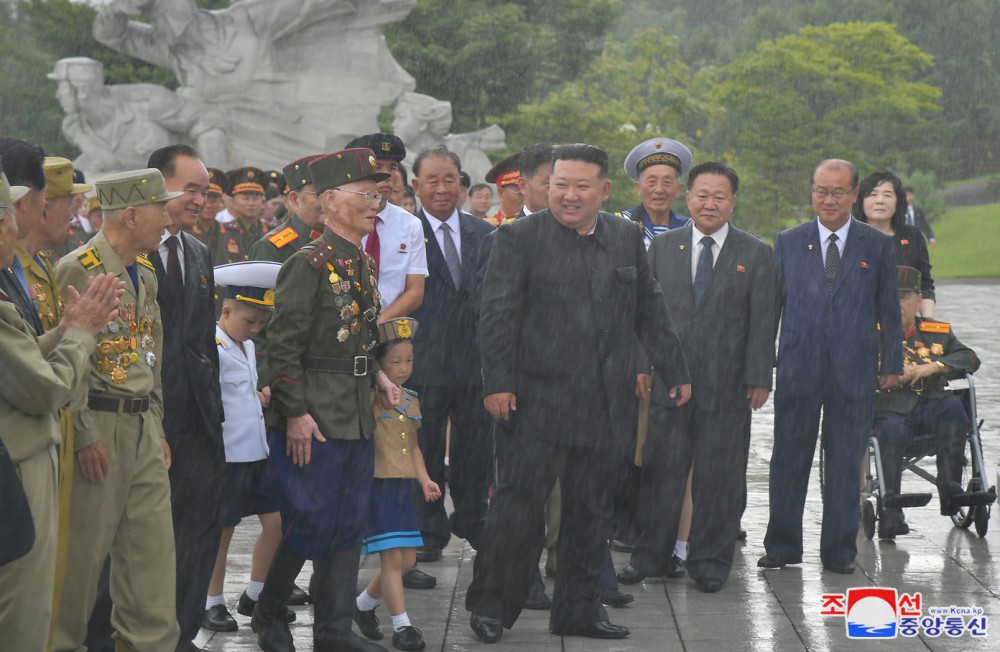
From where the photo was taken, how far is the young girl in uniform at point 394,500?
19.9 ft

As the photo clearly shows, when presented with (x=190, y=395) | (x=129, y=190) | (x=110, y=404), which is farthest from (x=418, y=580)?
(x=129, y=190)

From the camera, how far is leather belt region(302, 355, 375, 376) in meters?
5.68

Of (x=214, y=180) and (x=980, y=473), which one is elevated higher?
(x=214, y=180)

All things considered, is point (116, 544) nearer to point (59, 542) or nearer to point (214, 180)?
point (59, 542)

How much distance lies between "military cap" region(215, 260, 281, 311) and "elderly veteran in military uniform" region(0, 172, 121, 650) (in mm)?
1676

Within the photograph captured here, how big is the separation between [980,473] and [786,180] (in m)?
38.6

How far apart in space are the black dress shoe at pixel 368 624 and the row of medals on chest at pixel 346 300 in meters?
1.36

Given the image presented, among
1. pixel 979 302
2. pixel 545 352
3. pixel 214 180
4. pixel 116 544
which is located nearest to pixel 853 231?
pixel 545 352

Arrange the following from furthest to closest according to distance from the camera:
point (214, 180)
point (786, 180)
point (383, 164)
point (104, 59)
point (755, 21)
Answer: point (755, 21) < point (786, 180) < point (104, 59) < point (214, 180) < point (383, 164)

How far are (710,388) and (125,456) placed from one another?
343cm

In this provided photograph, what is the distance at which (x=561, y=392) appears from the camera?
614 centimetres

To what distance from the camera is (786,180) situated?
46125mm

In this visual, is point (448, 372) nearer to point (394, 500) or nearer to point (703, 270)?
point (703, 270)

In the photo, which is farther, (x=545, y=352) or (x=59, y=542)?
(x=545, y=352)
